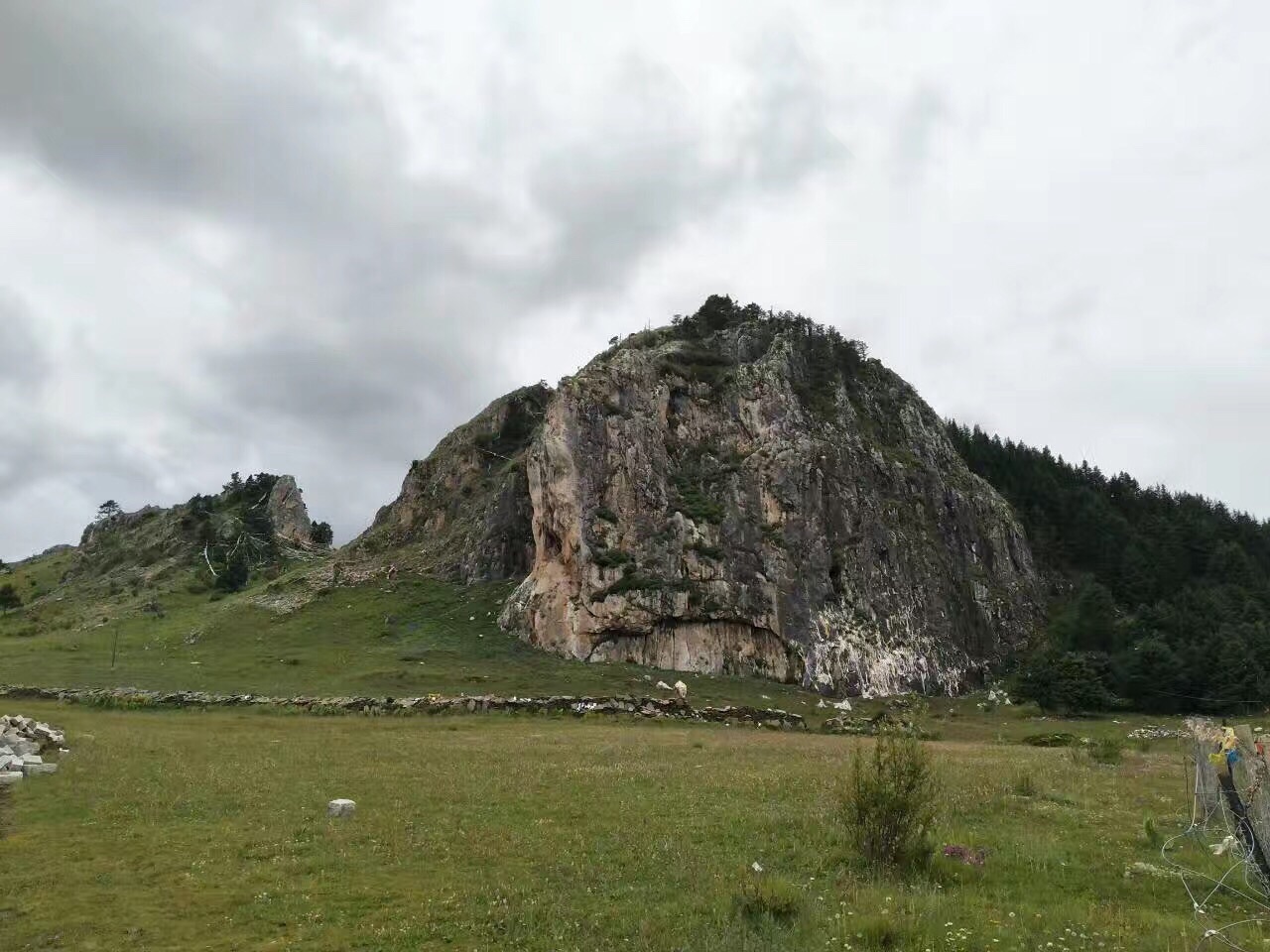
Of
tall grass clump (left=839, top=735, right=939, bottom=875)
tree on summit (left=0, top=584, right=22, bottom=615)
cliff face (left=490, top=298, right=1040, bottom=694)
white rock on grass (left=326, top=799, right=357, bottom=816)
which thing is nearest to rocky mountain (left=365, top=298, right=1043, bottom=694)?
cliff face (left=490, top=298, right=1040, bottom=694)

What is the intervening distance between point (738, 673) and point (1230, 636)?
141 feet

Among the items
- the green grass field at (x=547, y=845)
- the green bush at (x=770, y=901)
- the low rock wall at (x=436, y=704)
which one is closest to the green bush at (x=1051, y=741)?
the green grass field at (x=547, y=845)

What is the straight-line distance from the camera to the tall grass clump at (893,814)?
43.5 ft

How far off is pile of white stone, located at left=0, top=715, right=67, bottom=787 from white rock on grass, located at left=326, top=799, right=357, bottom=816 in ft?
37.0

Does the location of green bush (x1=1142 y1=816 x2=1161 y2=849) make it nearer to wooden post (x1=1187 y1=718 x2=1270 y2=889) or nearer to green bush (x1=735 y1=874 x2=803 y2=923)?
wooden post (x1=1187 y1=718 x2=1270 y2=889)

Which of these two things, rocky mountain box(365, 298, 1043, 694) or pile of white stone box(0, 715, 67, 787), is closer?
pile of white stone box(0, 715, 67, 787)

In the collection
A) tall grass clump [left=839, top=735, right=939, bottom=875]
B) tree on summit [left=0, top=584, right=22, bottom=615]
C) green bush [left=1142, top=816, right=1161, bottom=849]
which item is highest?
tree on summit [left=0, top=584, right=22, bottom=615]

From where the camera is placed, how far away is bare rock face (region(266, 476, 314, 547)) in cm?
13400

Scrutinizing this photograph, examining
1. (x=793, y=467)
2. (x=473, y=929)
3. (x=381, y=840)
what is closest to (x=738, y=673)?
(x=793, y=467)

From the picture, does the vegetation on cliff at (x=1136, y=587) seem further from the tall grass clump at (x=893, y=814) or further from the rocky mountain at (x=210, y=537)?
the rocky mountain at (x=210, y=537)

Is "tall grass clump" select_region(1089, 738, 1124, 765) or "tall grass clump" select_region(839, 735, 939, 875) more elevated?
"tall grass clump" select_region(839, 735, 939, 875)

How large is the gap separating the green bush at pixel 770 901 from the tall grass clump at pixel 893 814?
2.71 metres

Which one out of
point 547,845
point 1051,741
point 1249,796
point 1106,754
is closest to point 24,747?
point 547,845

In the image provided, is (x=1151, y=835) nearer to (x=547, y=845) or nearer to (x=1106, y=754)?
(x=547, y=845)
